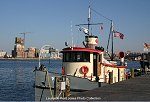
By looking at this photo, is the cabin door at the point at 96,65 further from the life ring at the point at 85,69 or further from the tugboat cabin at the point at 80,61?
the life ring at the point at 85,69

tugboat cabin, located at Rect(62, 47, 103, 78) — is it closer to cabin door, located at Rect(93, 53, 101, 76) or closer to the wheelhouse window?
the wheelhouse window

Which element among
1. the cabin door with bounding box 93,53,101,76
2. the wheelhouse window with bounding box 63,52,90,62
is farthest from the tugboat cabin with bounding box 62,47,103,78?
the cabin door with bounding box 93,53,101,76

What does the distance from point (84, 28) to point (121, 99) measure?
14.0m

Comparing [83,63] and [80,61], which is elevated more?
[80,61]

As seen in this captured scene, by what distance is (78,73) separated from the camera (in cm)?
2183

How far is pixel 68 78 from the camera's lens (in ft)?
65.9

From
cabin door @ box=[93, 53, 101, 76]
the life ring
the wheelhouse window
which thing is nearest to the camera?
the life ring

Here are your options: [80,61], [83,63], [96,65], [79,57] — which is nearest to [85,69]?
[83,63]

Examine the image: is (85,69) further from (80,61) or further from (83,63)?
(80,61)

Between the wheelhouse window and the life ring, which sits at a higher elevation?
the wheelhouse window

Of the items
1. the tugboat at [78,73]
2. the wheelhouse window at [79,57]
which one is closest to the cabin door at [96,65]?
the tugboat at [78,73]

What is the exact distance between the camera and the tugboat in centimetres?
2030

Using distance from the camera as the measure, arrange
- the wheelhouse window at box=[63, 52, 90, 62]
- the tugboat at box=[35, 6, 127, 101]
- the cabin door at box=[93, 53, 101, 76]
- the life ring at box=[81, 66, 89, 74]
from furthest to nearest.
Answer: the cabin door at box=[93, 53, 101, 76]
the wheelhouse window at box=[63, 52, 90, 62]
the life ring at box=[81, 66, 89, 74]
the tugboat at box=[35, 6, 127, 101]

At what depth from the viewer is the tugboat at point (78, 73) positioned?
799 inches
